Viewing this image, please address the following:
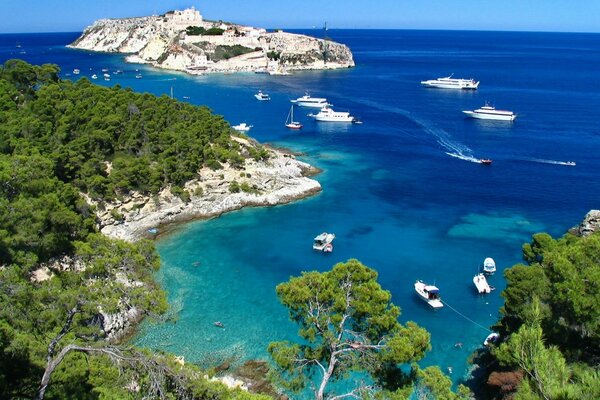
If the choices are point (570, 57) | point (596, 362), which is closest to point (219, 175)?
point (596, 362)

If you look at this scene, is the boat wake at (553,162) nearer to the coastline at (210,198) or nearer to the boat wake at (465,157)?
the boat wake at (465,157)

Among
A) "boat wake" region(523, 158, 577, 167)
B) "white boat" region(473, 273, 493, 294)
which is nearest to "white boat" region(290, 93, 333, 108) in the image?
"boat wake" region(523, 158, 577, 167)

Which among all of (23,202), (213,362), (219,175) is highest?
(23,202)

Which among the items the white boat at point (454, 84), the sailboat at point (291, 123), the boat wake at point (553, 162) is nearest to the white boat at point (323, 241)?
the boat wake at point (553, 162)

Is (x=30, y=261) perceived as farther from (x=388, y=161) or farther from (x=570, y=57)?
(x=570, y=57)

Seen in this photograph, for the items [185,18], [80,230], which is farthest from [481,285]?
[185,18]

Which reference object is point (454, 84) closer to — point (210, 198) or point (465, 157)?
point (465, 157)
